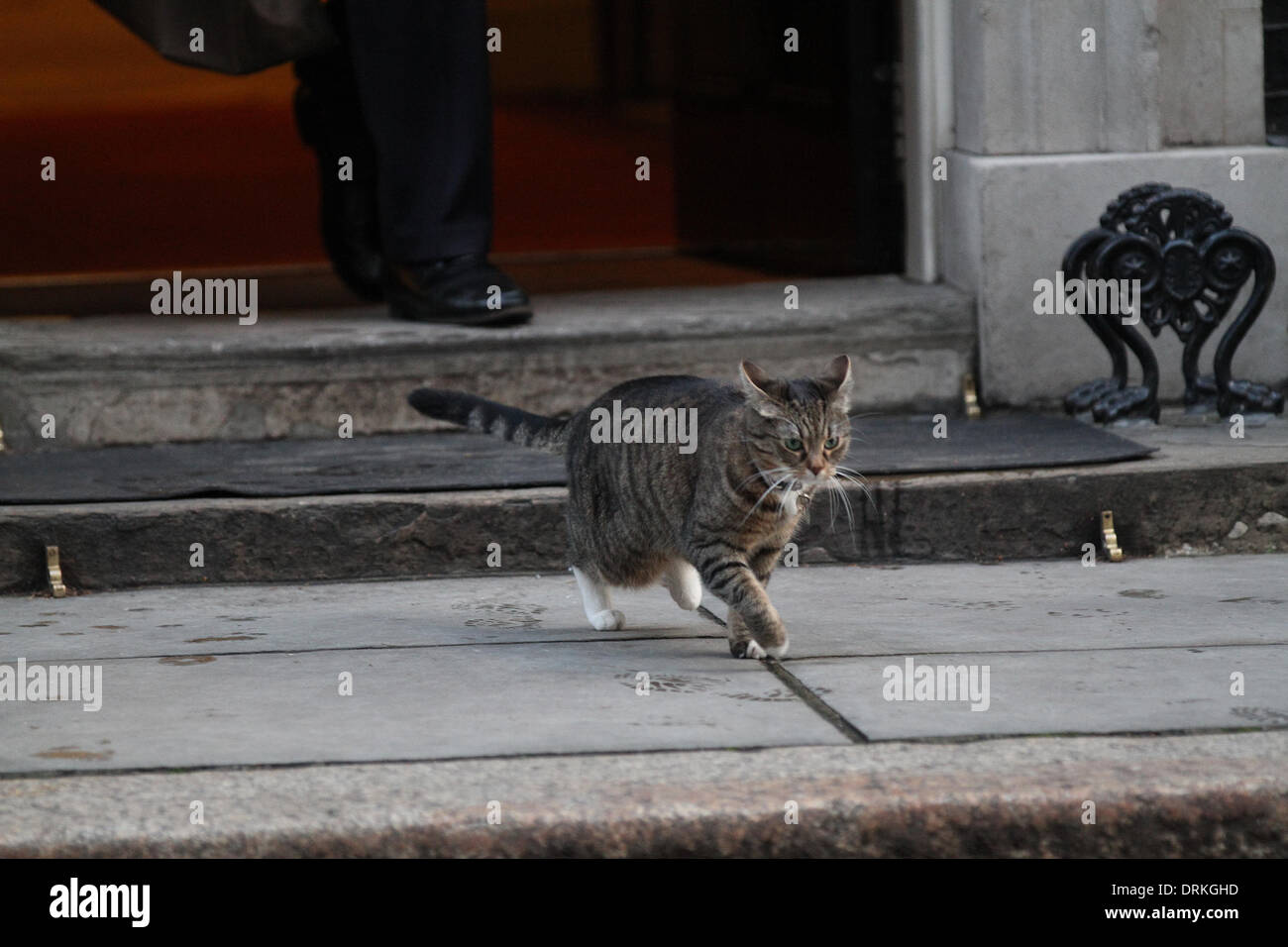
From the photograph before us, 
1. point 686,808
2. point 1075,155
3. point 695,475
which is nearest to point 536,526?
point 695,475

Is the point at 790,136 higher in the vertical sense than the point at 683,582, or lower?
higher

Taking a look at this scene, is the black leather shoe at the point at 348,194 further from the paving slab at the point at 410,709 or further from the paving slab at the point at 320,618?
the paving slab at the point at 410,709

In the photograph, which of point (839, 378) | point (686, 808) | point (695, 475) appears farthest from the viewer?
point (695, 475)

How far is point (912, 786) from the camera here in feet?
10.8

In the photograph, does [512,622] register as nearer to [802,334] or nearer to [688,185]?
[802,334]

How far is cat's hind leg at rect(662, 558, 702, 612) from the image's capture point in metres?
4.73

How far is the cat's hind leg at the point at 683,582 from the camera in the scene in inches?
186

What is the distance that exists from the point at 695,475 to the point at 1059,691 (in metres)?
1.08

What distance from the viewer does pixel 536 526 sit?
5.45 meters

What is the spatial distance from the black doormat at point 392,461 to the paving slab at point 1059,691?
1457mm

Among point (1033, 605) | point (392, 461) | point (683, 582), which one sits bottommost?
point (1033, 605)

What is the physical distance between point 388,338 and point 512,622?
1.81m

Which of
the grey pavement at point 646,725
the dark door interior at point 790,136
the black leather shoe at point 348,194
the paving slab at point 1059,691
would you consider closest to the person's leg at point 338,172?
the black leather shoe at point 348,194

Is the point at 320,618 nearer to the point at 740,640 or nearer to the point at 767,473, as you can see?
the point at 740,640
